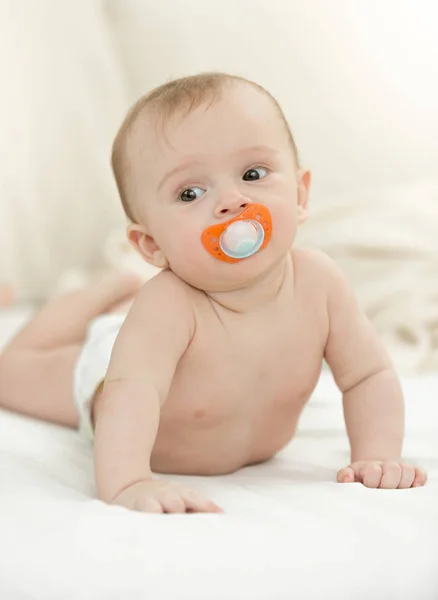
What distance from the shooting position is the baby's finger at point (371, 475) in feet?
2.67

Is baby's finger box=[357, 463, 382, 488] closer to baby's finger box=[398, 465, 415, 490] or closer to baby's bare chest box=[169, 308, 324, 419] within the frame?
baby's finger box=[398, 465, 415, 490]

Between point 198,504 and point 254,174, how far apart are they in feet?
0.99

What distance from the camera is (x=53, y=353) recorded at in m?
1.24

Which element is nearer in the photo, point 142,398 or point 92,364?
point 142,398

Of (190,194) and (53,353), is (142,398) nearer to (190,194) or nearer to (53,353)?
(190,194)

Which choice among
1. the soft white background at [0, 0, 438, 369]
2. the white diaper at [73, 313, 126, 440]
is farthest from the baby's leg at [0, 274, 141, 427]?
the soft white background at [0, 0, 438, 369]

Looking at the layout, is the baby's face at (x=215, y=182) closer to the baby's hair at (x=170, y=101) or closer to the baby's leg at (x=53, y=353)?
the baby's hair at (x=170, y=101)

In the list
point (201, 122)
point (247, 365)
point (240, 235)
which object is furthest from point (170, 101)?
point (247, 365)

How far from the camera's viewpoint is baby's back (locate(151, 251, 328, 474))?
0.87m

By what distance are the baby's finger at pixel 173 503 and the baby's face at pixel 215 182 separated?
22 cm

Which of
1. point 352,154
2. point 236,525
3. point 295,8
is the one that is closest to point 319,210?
point 352,154

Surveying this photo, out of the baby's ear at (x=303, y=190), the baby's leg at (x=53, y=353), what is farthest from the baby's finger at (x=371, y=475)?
the baby's leg at (x=53, y=353)

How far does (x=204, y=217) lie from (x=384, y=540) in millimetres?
319

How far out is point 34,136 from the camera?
82.3 inches
